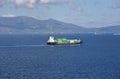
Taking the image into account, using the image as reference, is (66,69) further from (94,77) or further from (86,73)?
(94,77)

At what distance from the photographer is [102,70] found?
110875 millimetres

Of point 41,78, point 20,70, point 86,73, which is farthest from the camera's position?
point 20,70

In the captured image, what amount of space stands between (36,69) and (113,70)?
20.8 meters

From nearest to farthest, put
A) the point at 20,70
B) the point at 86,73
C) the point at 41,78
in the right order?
1. the point at 41,78
2. the point at 86,73
3. the point at 20,70

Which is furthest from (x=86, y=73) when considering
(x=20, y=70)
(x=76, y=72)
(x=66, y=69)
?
(x=20, y=70)

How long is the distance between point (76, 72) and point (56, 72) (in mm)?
5141

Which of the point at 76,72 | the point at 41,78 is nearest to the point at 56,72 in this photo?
the point at 76,72

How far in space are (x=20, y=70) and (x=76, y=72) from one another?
15478mm

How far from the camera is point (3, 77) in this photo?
9794 centimetres

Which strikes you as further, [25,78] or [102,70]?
[102,70]

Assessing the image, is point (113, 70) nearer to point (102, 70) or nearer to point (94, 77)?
point (102, 70)

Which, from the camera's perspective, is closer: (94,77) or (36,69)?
(94,77)

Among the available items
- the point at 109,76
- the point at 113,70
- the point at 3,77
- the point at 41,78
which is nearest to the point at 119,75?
the point at 109,76

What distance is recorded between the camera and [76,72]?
354 feet
